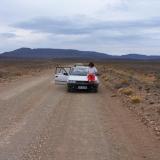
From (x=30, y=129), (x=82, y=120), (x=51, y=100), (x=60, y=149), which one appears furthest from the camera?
(x=51, y=100)

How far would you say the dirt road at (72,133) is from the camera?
10.1m

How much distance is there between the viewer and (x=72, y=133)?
41.9 feet

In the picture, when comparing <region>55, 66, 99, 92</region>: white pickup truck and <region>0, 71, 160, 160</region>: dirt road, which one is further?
<region>55, 66, 99, 92</region>: white pickup truck

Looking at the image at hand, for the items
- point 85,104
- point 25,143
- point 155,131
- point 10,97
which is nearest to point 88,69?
point 10,97

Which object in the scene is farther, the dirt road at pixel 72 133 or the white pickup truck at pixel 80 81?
the white pickup truck at pixel 80 81

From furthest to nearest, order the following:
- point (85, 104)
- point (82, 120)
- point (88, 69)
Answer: point (88, 69) → point (85, 104) → point (82, 120)

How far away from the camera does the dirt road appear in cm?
1012

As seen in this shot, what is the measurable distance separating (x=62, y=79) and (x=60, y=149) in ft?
63.0

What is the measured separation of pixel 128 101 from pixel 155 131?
344 inches

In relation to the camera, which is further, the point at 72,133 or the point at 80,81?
the point at 80,81

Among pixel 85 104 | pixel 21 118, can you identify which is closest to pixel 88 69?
pixel 85 104

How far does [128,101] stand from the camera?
2217cm

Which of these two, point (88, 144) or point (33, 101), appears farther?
point (33, 101)

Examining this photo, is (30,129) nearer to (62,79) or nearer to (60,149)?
(60,149)
